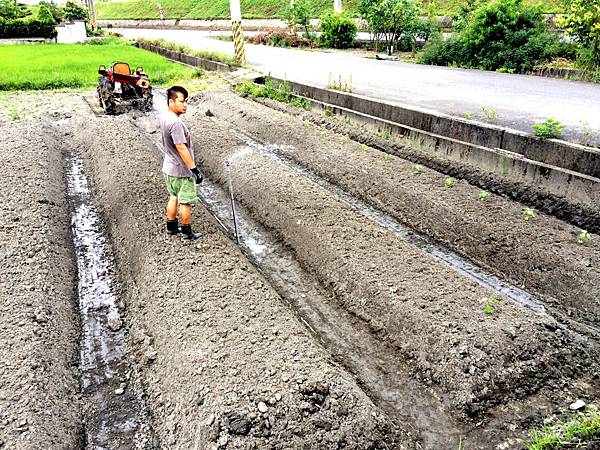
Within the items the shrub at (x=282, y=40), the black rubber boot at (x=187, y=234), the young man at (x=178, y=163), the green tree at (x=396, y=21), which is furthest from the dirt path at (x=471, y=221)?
the shrub at (x=282, y=40)

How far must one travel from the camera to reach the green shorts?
6.18 metres

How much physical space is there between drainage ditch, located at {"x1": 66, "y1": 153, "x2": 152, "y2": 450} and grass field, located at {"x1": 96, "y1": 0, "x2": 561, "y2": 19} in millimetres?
23282

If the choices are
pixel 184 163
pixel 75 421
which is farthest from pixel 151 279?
pixel 75 421

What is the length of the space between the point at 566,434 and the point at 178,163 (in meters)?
4.73

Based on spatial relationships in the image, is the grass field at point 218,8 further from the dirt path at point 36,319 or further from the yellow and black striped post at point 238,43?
the dirt path at point 36,319

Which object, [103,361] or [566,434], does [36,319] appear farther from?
[566,434]

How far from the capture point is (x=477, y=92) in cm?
1273

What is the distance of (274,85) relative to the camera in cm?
1585

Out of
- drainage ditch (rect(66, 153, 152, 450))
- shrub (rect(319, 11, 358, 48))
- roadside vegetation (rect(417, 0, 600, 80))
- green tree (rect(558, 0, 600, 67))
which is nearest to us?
drainage ditch (rect(66, 153, 152, 450))

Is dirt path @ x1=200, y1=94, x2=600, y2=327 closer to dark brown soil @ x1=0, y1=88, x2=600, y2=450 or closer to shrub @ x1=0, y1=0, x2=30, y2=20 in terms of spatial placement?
dark brown soil @ x1=0, y1=88, x2=600, y2=450

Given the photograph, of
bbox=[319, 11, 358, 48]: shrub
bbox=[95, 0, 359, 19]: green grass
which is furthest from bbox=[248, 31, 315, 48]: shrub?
bbox=[95, 0, 359, 19]: green grass

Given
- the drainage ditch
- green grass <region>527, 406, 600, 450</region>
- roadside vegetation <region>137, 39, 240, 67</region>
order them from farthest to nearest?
roadside vegetation <region>137, 39, 240, 67</region>
the drainage ditch
green grass <region>527, 406, 600, 450</region>

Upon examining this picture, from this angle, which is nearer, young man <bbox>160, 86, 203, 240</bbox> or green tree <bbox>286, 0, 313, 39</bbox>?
young man <bbox>160, 86, 203, 240</bbox>

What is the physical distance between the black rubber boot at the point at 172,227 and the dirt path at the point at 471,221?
325 cm
